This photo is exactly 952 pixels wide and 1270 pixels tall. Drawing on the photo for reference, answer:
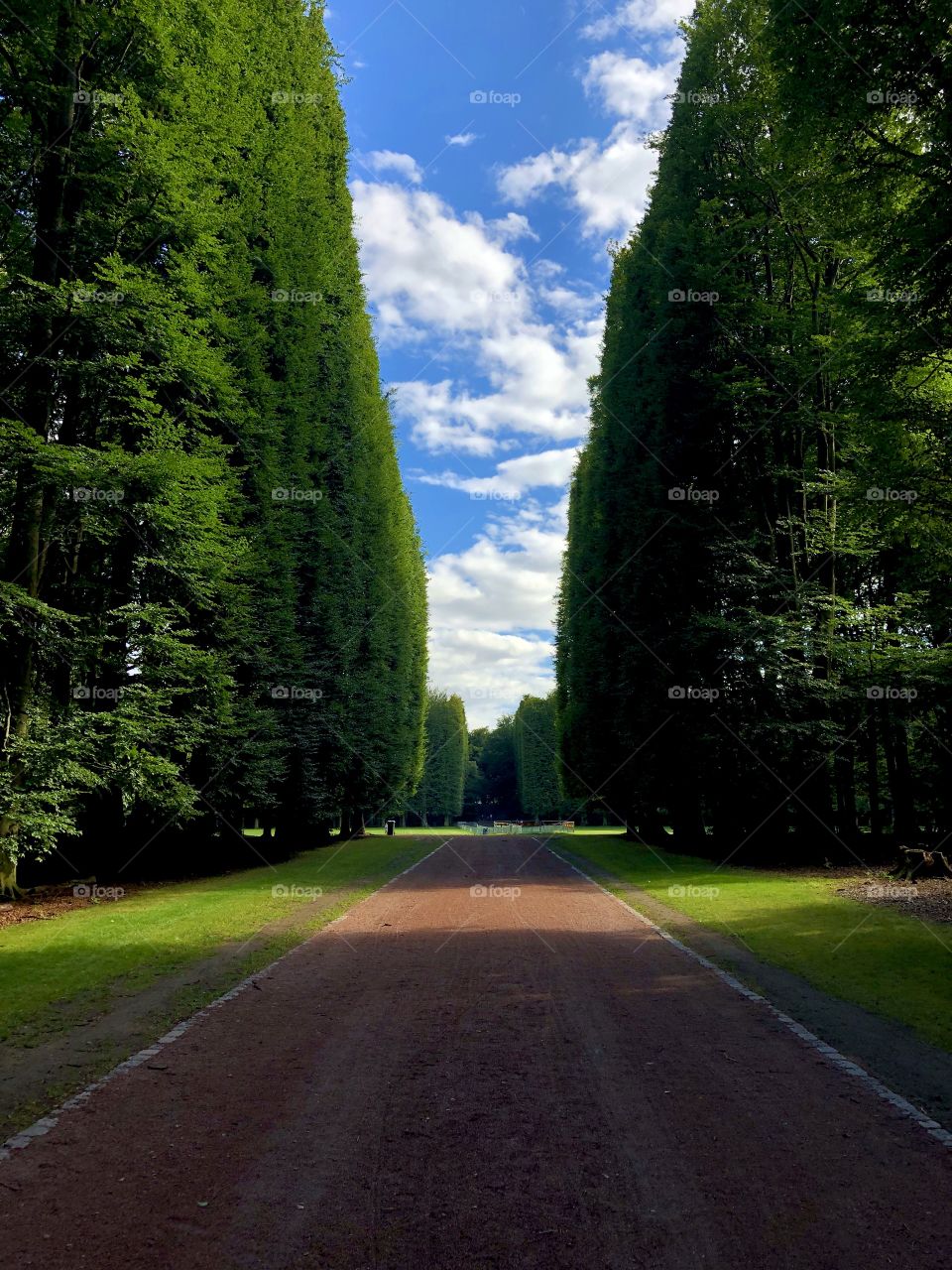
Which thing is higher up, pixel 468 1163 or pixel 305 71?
pixel 305 71

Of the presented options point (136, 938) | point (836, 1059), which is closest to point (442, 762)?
point (136, 938)

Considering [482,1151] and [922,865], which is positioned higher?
[482,1151]

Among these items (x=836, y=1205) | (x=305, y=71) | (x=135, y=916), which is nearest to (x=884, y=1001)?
(x=836, y=1205)

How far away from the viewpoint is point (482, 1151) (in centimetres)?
462

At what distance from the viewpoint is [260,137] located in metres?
23.7

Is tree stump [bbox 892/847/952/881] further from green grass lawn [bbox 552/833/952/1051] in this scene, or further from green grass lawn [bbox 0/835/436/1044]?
→ green grass lawn [bbox 0/835/436/1044]

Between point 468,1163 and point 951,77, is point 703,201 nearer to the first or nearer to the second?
point 951,77

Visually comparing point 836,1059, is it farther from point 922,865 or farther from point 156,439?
point 156,439

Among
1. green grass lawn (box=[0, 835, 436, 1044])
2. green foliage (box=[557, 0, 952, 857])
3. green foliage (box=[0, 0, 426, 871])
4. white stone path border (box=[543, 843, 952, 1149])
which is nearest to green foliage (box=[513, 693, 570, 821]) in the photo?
green foliage (box=[557, 0, 952, 857])

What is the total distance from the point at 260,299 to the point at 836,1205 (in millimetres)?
23709

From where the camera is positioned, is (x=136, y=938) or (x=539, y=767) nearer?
(x=136, y=938)

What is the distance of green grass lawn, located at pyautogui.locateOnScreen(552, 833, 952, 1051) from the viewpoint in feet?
27.1

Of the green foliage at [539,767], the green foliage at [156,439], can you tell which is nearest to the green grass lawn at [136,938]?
the green foliage at [156,439]

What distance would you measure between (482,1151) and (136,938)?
869 centimetres
